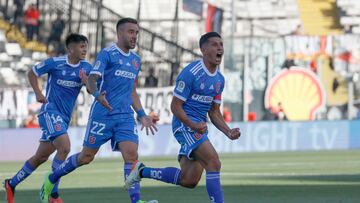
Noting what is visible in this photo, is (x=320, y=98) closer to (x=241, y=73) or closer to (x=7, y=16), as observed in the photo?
(x=241, y=73)

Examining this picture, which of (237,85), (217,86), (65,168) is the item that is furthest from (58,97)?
(237,85)

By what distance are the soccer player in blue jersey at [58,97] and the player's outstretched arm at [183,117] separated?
9.40ft

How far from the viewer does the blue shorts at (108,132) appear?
13305 mm

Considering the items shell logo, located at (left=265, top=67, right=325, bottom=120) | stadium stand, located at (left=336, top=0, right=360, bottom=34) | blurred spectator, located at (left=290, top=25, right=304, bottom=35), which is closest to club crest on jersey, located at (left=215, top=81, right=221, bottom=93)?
shell logo, located at (left=265, top=67, right=325, bottom=120)

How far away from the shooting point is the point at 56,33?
3703 centimetres

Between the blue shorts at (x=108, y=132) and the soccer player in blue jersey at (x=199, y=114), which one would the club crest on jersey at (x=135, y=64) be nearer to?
the blue shorts at (x=108, y=132)

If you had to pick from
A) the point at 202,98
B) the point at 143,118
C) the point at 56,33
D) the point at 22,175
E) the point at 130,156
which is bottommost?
the point at 22,175

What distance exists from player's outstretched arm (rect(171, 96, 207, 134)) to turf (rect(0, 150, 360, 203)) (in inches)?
106

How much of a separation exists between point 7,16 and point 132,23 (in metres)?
24.5

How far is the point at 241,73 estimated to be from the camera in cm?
3350

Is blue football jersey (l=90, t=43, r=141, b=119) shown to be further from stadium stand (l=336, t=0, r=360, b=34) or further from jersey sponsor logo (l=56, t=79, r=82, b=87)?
stadium stand (l=336, t=0, r=360, b=34)

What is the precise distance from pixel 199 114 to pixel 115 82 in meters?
1.51

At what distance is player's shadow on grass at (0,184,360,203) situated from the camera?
1459cm

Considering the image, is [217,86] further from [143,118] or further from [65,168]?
[65,168]
